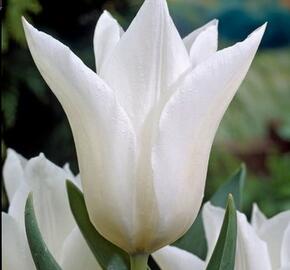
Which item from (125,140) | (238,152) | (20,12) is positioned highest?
(20,12)

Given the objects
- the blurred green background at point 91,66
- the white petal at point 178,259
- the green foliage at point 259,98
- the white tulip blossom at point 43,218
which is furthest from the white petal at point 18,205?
the green foliage at point 259,98

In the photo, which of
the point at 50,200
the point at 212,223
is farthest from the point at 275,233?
the point at 50,200

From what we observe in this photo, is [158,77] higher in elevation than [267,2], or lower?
lower

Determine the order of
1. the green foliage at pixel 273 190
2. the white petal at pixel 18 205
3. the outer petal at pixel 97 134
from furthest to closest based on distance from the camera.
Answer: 1. the green foliage at pixel 273 190
2. the white petal at pixel 18 205
3. the outer petal at pixel 97 134

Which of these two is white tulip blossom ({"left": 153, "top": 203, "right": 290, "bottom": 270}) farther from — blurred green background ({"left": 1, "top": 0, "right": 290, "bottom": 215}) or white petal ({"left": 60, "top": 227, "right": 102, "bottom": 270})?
blurred green background ({"left": 1, "top": 0, "right": 290, "bottom": 215})

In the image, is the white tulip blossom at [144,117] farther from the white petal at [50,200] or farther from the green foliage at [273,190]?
the green foliage at [273,190]

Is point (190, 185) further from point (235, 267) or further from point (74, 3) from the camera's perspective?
point (74, 3)

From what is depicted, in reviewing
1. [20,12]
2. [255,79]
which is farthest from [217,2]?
[20,12]
